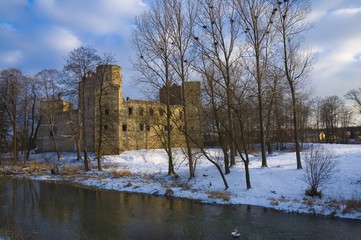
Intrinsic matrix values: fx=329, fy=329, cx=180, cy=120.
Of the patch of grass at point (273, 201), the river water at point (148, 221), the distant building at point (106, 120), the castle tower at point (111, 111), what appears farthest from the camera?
the castle tower at point (111, 111)

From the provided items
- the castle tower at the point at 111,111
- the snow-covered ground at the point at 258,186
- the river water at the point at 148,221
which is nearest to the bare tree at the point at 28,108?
the castle tower at the point at 111,111

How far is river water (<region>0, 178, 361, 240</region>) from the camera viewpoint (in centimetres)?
1095

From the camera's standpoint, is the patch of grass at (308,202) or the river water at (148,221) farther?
the patch of grass at (308,202)

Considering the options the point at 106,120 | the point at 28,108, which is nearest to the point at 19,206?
the point at 106,120

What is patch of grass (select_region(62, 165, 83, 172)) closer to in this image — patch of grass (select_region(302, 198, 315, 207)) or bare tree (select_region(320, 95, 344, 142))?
patch of grass (select_region(302, 198, 315, 207))

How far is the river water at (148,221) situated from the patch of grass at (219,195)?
1048mm

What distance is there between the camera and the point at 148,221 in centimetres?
1284

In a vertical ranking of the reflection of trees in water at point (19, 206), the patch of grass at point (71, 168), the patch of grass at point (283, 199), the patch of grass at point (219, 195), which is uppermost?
the patch of grass at point (71, 168)

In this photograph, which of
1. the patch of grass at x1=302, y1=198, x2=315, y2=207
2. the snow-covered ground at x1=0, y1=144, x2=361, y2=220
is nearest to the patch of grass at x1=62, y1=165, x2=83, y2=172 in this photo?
the snow-covered ground at x1=0, y1=144, x2=361, y2=220

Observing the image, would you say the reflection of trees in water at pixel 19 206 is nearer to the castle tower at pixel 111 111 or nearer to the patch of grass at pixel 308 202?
the patch of grass at pixel 308 202

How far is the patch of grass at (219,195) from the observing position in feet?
54.0

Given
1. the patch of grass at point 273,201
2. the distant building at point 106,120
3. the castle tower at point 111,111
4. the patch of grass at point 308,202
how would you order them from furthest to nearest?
the castle tower at point 111,111
the distant building at point 106,120
the patch of grass at point 273,201
the patch of grass at point 308,202

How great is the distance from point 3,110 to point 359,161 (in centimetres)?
3689

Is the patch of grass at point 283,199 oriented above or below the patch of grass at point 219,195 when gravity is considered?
above
